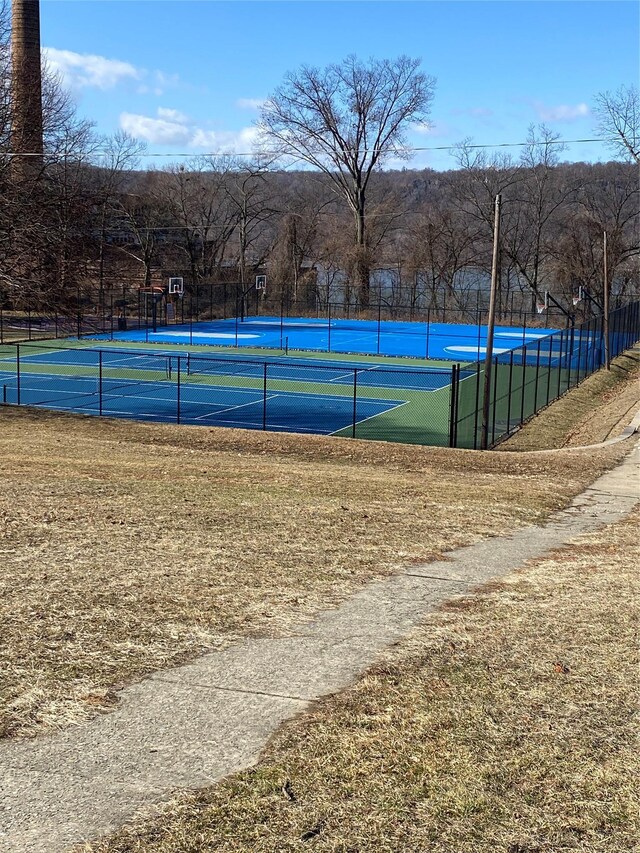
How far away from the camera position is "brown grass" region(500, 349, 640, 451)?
26.4 m

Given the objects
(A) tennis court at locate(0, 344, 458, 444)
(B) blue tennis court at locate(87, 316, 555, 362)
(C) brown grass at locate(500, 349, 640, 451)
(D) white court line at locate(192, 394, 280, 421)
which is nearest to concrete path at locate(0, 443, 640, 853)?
(A) tennis court at locate(0, 344, 458, 444)

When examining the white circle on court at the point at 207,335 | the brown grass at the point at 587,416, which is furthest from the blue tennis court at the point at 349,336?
the brown grass at the point at 587,416

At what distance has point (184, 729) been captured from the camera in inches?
233

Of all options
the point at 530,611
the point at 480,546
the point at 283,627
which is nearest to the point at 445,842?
the point at 283,627

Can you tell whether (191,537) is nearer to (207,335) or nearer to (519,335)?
(207,335)

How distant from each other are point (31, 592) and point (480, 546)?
5638mm

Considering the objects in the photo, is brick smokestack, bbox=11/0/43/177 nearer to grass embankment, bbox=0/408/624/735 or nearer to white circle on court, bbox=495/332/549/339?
grass embankment, bbox=0/408/624/735

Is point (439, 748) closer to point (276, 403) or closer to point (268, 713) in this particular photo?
point (268, 713)

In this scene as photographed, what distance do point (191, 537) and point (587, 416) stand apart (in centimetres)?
2355

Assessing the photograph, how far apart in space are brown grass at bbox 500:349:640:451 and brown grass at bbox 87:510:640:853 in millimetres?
18451

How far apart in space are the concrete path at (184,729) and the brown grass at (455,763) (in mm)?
215

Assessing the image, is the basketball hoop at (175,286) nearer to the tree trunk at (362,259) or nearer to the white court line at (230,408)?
the tree trunk at (362,259)

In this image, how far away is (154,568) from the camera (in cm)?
960

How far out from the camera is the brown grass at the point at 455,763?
462 cm
